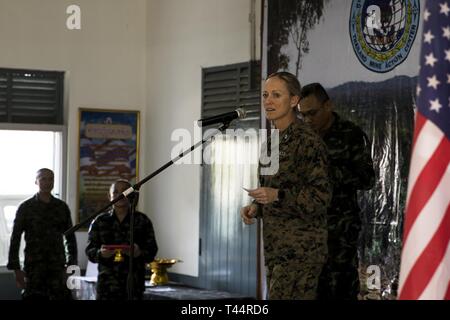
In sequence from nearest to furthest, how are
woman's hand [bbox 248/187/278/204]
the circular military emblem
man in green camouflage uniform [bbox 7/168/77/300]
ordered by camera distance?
woman's hand [bbox 248/187/278/204] < the circular military emblem < man in green camouflage uniform [bbox 7/168/77/300]

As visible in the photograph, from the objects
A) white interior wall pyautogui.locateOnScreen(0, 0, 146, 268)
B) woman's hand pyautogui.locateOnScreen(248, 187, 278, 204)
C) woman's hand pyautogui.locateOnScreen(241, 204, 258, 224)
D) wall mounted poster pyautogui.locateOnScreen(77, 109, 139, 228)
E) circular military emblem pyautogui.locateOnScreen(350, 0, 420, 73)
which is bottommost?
woman's hand pyautogui.locateOnScreen(241, 204, 258, 224)

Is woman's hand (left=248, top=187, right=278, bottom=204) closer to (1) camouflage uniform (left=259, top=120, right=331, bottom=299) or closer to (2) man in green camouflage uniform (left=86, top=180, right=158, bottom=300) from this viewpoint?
(1) camouflage uniform (left=259, top=120, right=331, bottom=299)

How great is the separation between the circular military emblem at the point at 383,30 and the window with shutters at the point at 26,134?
14.0 feet

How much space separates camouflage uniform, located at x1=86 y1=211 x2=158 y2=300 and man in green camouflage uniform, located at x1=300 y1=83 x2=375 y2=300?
1543mm

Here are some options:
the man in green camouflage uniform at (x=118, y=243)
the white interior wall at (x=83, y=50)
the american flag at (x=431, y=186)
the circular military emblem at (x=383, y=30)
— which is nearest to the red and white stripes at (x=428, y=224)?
the american flag at (x=431, y=186)

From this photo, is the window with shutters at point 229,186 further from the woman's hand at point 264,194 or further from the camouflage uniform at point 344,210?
the woman's hand at point 264,194

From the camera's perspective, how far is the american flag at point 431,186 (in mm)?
2555

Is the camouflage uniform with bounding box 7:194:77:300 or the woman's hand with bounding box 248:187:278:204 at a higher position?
the woman's hand with bounding box 248:187:278:204

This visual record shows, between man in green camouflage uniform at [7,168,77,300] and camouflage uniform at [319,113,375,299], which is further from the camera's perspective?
man in green camouflage uniform at [7,168,77,300]

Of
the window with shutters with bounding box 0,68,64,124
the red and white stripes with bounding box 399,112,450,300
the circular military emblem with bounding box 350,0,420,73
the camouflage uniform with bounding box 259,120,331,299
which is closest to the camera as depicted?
the red and white stripes with bounding box 399,112,450,300

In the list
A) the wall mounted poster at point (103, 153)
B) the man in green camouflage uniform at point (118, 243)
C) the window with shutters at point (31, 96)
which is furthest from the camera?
the wall mounted poster at point (103, 153)

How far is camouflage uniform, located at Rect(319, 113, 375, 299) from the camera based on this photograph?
5.12 metres

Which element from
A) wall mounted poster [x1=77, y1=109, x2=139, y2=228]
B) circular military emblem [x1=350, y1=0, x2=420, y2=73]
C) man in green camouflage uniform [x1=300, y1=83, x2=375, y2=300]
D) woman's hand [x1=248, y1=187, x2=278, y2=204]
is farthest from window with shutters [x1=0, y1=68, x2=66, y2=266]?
woman's hand [x1=248, y1=187, x2=278, y2=204]
